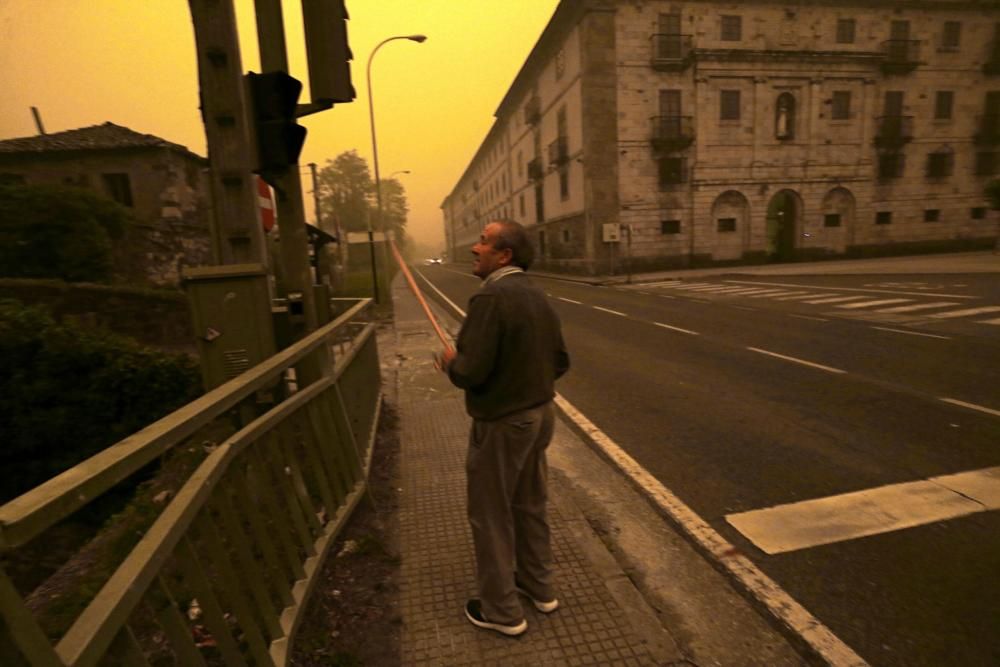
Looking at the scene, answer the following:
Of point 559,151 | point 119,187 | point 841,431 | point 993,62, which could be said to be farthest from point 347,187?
point 841,431

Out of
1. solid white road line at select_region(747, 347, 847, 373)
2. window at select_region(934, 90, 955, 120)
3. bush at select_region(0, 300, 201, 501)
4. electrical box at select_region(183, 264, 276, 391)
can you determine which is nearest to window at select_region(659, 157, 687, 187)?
window at select_region(934, 90, 955, 120)

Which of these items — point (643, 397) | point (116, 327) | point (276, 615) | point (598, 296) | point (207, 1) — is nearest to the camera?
point (276, 615)

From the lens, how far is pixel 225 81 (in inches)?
139

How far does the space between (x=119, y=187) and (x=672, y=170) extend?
26.9 meters

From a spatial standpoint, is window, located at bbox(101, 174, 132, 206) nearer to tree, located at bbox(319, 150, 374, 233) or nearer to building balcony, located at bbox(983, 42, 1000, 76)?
tree, located at bbox(319, 150, 374, 233)

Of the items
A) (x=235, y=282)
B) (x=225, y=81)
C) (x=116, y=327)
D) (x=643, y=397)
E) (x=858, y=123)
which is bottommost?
(x=643, y=397)

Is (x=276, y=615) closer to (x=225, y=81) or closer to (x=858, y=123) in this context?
(x=225, y=81)

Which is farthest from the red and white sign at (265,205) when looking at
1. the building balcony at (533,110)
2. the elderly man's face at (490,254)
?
the building balcony at (533,110)

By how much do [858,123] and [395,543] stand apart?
37.1 meters

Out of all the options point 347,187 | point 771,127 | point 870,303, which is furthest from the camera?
point 347,187

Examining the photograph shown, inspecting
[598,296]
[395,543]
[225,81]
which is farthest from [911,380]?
[598,296]

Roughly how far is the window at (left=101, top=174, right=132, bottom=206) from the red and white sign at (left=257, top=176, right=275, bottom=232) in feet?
76.4

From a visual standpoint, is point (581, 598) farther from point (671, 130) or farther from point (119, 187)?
point (671, 130)

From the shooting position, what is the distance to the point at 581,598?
8.86ft
